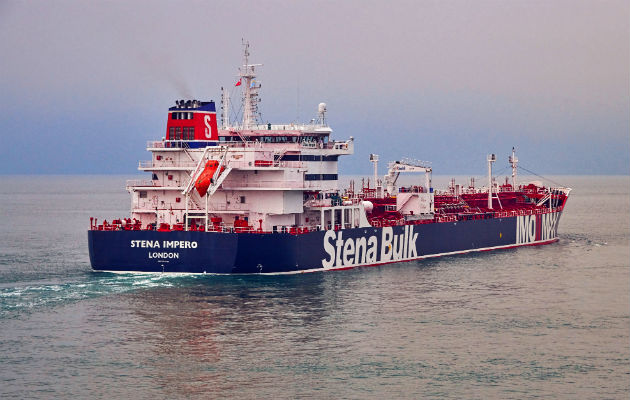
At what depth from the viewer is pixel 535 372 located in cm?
2727

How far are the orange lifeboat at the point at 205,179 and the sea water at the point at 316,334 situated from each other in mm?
4262

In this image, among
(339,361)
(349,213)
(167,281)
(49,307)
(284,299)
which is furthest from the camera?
(349,213)

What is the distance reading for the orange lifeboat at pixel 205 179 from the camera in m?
41.9

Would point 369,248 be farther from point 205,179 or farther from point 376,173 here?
point 376,173

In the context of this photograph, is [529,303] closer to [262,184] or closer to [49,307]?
[262,184]

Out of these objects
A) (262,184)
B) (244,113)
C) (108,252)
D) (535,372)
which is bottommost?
(535,372)

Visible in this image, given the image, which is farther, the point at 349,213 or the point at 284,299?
the point at 349,213

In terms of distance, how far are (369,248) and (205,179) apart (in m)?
12.1

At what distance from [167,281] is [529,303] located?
51.4ft

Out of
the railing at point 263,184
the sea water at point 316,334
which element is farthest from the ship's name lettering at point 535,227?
the railing at point 263,184

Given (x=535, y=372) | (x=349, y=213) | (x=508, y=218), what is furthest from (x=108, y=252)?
(x=508, y=218)

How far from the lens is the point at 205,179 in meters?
41.9

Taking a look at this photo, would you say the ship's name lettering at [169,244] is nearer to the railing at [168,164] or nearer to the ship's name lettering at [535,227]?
the railing at [168,164]

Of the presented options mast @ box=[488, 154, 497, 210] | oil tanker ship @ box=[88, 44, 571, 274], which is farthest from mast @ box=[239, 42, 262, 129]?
mast @ box=[488, 154, 497, 210]
